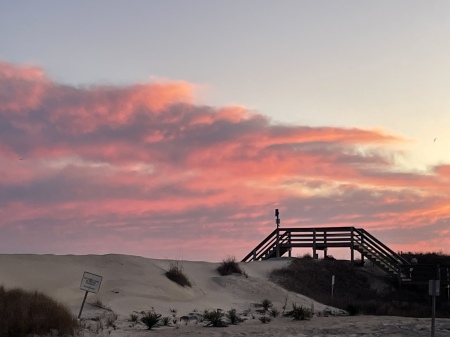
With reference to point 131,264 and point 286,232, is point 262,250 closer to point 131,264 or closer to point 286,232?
point 286,232

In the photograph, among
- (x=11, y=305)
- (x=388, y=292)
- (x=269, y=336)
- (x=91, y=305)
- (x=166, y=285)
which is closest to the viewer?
(x=11, y=305)

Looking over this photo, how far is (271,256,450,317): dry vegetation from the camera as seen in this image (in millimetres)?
35750

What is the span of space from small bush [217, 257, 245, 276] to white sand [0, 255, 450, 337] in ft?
1.75

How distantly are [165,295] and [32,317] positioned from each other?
10.8 m

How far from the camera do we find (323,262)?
144 feet

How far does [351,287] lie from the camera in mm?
40750

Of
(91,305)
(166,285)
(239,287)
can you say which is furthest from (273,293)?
(91,305)

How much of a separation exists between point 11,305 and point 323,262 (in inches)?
1019

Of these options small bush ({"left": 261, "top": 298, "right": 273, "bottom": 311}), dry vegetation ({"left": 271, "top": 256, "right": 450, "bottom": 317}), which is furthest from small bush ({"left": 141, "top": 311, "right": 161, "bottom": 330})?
dry vegetation ({"left": 271, "top": 256, "right": 450, "bottom": 317})

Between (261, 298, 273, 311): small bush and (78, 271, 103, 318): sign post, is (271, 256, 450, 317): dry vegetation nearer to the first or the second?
(261, 298, 273, 311): small bush

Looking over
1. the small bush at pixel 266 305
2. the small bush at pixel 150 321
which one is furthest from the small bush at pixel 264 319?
the small bush at pixel 150 321

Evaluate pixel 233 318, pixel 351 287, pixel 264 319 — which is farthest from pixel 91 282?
pixel 351 287

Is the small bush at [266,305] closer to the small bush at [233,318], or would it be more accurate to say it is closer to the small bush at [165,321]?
the small bush at [233,318]

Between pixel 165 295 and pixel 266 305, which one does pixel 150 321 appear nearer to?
pixel 165 295
